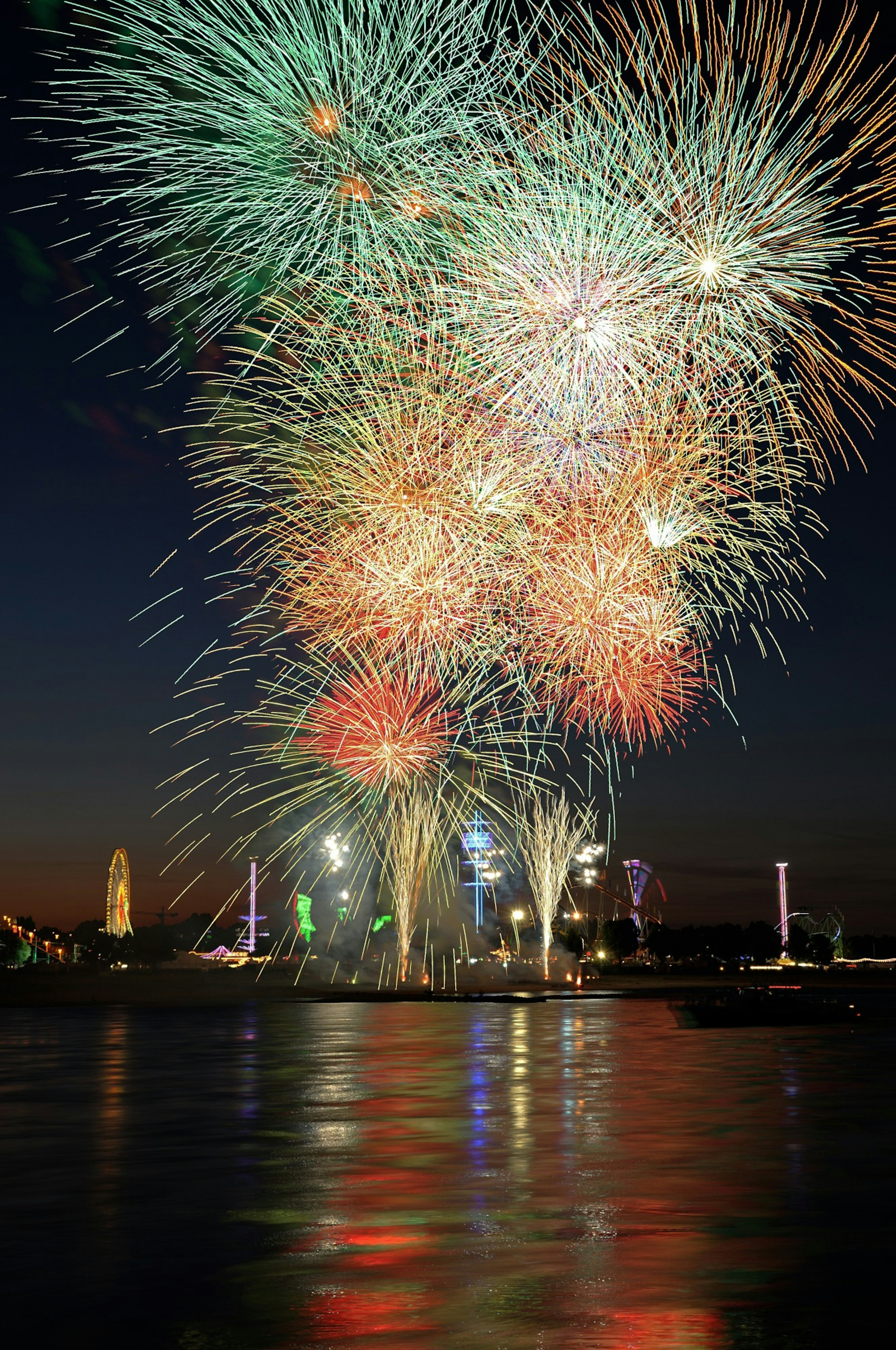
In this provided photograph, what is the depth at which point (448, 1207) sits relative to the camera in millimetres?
11578

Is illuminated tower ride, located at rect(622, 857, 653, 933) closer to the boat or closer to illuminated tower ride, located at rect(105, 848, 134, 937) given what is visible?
illuminated tower ride, located at rect(105, 848, 134, 937)

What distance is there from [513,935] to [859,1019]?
67719 millimetres

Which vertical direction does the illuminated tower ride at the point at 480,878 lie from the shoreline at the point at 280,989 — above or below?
above

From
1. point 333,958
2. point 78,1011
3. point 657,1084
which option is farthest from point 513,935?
point 657,1084

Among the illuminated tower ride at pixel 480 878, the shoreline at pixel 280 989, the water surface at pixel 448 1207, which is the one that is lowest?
the shoreline at pixel 280 989

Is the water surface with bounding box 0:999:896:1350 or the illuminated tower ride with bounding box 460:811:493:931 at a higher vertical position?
the illuminated tower ride with bounding box 460:811:493:931

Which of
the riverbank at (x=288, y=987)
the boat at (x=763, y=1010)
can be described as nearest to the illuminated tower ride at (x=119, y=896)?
the riverbank at (x=288, y=987)

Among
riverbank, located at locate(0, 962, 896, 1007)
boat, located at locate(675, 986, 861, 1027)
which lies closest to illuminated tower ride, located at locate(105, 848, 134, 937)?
riverbank, located at locate(0, 962, 896, 1007)

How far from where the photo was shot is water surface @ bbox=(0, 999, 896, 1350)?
313 inches

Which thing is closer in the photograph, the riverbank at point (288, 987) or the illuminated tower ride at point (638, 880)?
the riverbank at point (288, 987)

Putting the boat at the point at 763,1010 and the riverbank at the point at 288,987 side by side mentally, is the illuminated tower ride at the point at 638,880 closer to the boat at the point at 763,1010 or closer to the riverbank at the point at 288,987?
the riverbank at the point at 288,987

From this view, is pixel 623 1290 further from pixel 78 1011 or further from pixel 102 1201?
pixel 78 1011

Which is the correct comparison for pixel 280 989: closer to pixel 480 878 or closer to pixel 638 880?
pixel 480 878

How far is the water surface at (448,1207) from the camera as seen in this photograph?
7.96 meters
